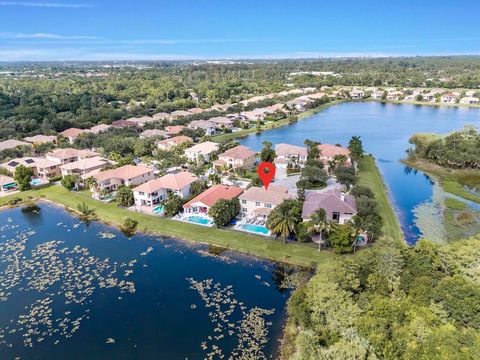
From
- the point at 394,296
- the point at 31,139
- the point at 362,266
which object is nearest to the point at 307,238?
the point at 362,266

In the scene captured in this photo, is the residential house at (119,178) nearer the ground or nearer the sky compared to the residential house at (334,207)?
nearer the ground

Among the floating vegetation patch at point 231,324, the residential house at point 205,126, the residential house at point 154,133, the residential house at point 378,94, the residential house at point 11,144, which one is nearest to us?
the floating vegetation patch at point 231,324

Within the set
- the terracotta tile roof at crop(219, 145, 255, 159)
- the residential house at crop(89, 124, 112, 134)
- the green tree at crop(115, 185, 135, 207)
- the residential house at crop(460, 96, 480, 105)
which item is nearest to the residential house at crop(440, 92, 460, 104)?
the residential house at crop(460, 96, 480, 105)

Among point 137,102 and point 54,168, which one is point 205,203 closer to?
point 54,168

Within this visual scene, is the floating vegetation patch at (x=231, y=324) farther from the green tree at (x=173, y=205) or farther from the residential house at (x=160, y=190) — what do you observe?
the residential house at (x=160, y=190)

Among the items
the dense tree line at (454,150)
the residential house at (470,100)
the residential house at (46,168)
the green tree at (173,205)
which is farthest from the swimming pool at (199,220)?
the residential house at (470,100)

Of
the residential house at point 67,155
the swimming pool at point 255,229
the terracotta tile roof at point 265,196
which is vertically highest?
the terracotta tile roof at point 265,196

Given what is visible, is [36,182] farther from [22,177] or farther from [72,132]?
[72,132]
